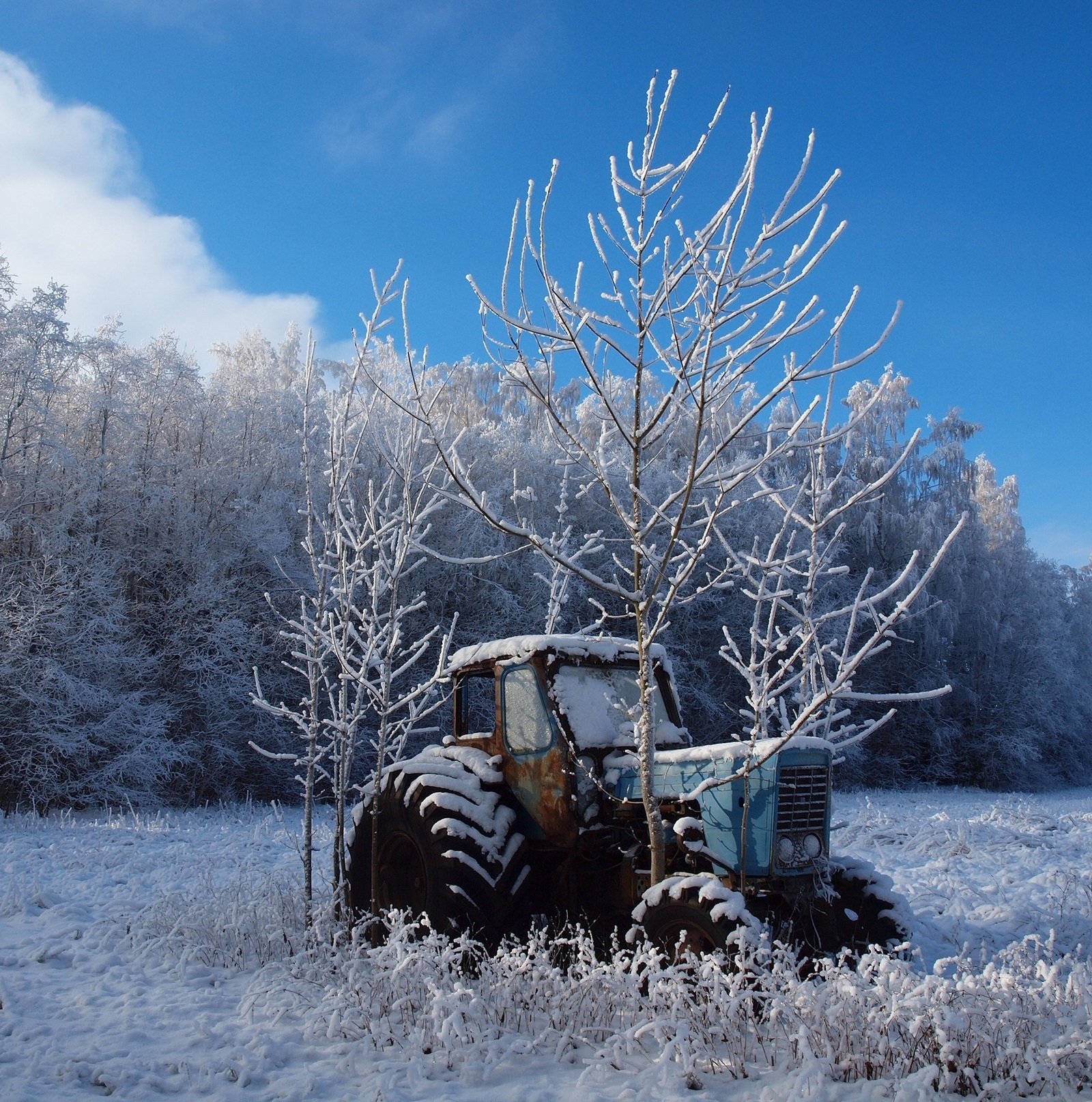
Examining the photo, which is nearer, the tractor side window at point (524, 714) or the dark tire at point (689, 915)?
the dark tire at point (689, 915)

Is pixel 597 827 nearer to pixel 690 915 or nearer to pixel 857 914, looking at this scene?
pixel 690 915

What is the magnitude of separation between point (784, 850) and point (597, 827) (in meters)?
1.13

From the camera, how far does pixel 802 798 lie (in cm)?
489

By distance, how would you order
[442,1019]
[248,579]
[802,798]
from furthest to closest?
1. [248,579]
2. [802,798]
3. [442,1019]

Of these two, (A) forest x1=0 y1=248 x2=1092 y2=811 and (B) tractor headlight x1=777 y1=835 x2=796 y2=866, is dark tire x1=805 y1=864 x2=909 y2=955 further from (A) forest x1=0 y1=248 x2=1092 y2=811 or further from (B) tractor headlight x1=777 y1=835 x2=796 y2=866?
(A) forest x1=0 y1=248 x2=1092 y2=811

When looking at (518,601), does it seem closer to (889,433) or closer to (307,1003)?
(889,433)

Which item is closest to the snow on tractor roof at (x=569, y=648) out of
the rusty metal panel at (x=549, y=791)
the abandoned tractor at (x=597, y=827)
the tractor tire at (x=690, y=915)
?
the abandoned tractor at (x=597, y=827)

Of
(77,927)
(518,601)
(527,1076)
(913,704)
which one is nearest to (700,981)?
(527,1076)

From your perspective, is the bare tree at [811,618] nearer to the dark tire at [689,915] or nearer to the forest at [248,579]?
the dark tire at [689,915]

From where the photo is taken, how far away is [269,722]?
60.5 ft

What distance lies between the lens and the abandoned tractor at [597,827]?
470 cm

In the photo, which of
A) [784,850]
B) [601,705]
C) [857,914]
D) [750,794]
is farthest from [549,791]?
[857,914]

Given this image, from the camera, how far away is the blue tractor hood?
4695mm

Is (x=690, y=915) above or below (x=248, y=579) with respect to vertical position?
below
